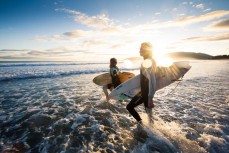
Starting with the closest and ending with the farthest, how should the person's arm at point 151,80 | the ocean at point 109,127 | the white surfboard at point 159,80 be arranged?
the ocean at point 109,127, the person's arm at point 151,80, the white surfboard at point 159,80

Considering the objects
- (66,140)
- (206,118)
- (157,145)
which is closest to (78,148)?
(66,140)

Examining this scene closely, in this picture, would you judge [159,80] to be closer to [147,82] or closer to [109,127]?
[147,82]

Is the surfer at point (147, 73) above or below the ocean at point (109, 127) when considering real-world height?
above

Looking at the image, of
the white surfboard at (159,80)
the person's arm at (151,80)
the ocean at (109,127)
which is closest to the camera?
the ocean at (109,127)

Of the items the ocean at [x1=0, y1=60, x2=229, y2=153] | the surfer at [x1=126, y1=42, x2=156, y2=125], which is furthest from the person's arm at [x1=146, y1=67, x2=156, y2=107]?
the ocean at [x1=0, y1=60, x2=229, y2=153]

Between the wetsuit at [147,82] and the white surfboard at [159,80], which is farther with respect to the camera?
the white surfboard at [159,80]

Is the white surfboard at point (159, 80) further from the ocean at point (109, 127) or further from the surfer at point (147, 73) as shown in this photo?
the surfer at point (147, 73)

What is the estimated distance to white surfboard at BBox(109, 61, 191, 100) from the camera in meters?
6.45

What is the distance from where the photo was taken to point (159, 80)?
6.60 meters

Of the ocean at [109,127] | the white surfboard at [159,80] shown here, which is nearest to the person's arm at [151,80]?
the ocean at [109,127]

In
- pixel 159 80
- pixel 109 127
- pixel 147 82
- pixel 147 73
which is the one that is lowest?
pixel 109 127

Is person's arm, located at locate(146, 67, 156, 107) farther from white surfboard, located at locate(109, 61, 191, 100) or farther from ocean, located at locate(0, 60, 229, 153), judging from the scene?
white surfboard, located at locate(109, 61, 191, 100)

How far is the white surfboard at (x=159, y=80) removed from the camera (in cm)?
645

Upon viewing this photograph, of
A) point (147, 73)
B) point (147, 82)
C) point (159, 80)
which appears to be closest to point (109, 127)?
point (147, 82)
